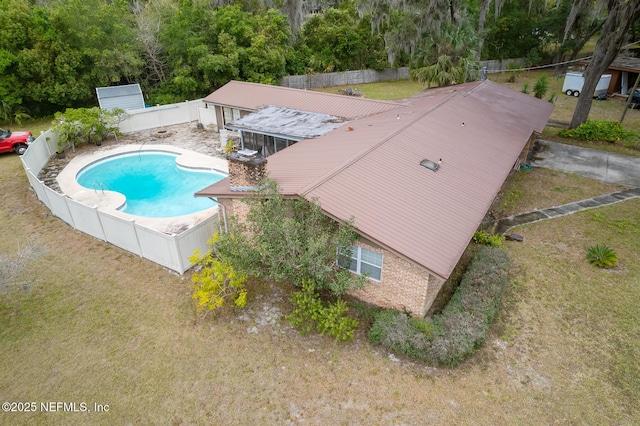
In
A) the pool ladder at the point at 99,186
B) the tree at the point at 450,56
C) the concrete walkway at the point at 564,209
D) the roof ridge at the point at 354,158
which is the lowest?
the concrete walkway at the point at 564,209

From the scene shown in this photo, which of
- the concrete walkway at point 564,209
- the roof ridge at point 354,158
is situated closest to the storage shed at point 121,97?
the roof ridge at point 354,158

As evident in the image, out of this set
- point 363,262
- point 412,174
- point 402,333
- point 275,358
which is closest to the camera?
point 402,333

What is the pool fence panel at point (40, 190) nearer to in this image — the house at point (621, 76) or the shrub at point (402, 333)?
the shrub at point (402, 333)

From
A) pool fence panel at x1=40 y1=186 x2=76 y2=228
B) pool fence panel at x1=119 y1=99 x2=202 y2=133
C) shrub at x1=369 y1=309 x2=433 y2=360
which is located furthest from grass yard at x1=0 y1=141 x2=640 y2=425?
pool fence panel at x1=119 y1=99 x2=202 y2=133

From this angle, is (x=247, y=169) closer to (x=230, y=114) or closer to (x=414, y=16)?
(x=230, y=114)

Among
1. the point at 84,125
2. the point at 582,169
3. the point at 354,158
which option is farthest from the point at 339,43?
the point at 354,158
